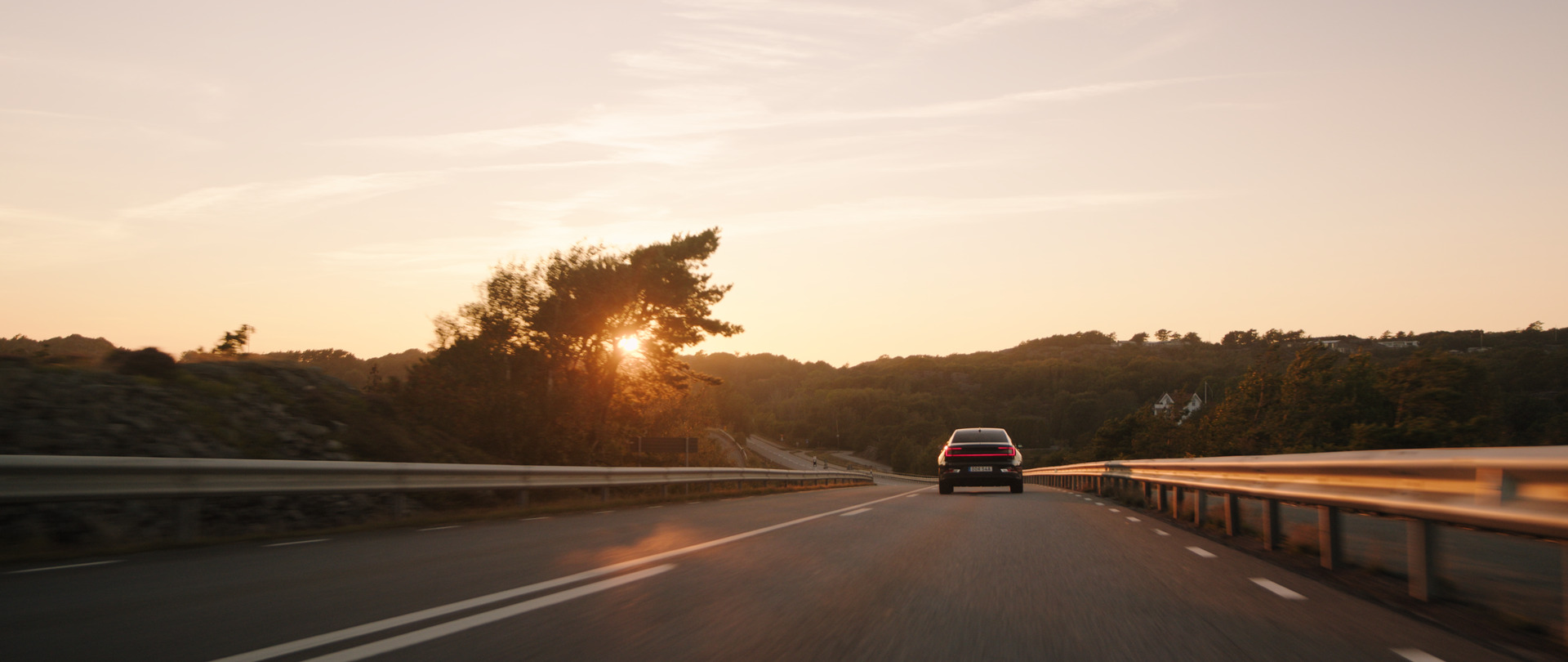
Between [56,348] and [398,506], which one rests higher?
[56,348]

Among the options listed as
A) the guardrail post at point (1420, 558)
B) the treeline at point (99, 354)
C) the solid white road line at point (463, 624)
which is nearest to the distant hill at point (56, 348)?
the treeline at point (99, 354)

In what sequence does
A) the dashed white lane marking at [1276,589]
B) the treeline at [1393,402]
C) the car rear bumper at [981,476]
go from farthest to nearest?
the treeline at [1393,402] → the car rear bumper at [981,476] → the dashed white lane marking at [1276,589]

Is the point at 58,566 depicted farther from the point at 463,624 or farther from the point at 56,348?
the point at 56,348

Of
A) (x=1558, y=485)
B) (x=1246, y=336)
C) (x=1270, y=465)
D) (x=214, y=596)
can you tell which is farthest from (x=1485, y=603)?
(x=1246, y=336)

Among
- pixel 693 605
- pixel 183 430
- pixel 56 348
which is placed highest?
pixel 56 348

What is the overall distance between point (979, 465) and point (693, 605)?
1871cm

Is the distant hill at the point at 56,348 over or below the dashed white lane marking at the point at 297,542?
over

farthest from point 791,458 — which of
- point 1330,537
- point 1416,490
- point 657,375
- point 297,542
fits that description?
point 1416,490

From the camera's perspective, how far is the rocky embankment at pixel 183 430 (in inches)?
423

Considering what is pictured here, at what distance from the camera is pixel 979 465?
77.6ft

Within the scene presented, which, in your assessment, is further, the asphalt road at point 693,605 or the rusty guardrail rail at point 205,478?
the rusty guardrail rail at point 205,478

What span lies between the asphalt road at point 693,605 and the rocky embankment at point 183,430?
306 cm

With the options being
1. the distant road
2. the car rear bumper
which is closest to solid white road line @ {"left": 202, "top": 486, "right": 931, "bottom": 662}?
the car rear bumper

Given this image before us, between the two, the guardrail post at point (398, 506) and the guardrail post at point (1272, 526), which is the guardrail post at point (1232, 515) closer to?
the guardrail post at point (1272, 526)
